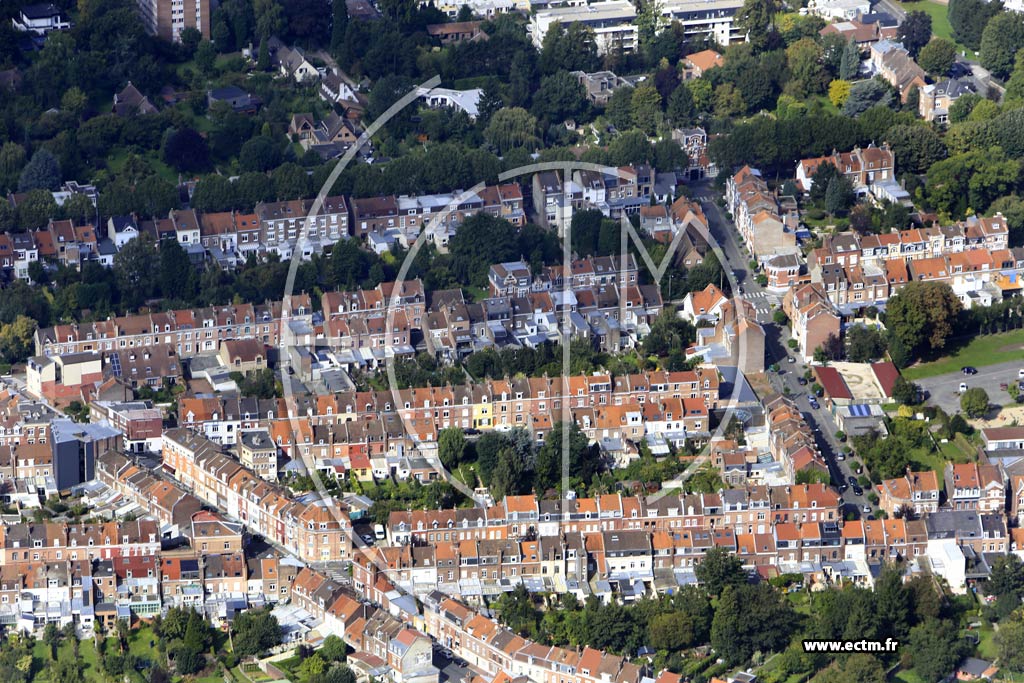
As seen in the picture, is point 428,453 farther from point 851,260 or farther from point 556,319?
point 851,260

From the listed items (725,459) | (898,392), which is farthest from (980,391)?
(725,459)

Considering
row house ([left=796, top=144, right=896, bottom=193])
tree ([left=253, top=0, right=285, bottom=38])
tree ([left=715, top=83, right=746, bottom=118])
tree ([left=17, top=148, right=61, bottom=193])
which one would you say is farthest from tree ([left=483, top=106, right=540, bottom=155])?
tree ([left=17, top=148, right=61, bottom=193])

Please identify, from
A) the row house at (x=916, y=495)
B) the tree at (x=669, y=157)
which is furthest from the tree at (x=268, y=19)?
the row house at (x=916, y=495)

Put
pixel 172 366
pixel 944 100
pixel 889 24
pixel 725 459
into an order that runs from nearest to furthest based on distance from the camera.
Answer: pixel 725 459 < pixel 172 366 < pixel 944 100 < pixel 889 24

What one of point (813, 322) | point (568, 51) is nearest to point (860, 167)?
point (813, 322)

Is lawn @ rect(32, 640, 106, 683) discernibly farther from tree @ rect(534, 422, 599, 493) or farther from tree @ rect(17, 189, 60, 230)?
tree @ rect(17, 189, 60, 230)
